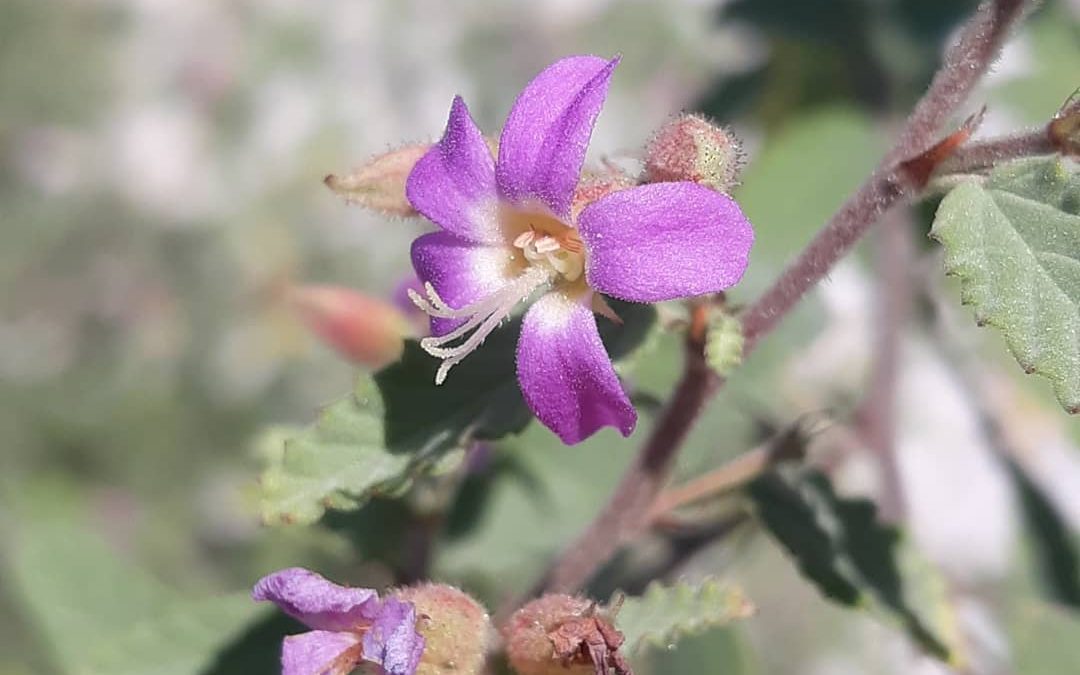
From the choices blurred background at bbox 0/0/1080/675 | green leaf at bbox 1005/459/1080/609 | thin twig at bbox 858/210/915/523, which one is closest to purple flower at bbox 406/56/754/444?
blurred background at bbox 0/0/1080/675

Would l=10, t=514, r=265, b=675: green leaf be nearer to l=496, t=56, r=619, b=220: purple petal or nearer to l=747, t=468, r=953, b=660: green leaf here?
l=747, t=468, r=953, b=660: green leaf

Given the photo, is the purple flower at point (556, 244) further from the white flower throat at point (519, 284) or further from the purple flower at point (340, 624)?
the purple flower at point (340, 624)

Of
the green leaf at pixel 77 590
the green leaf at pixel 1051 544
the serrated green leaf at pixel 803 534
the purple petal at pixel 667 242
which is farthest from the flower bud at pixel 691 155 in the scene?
the green leaf at pixel 1051 544

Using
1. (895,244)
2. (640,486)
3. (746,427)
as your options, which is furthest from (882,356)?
(640,486)

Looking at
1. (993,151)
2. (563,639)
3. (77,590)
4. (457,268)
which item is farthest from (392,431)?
(77,590)

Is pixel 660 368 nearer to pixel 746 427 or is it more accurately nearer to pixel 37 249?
pixel 746 427
